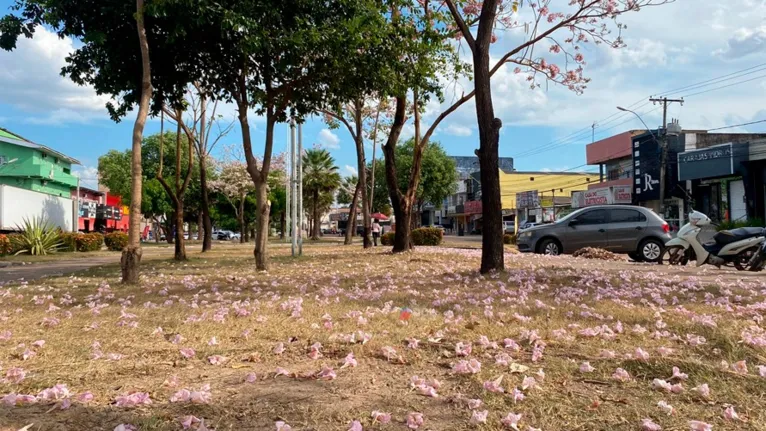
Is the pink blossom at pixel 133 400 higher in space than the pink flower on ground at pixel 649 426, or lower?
higher

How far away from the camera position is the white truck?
2214 centimetres

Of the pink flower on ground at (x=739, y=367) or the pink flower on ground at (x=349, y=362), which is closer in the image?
the pink flower on ground at (x=739, y=367)

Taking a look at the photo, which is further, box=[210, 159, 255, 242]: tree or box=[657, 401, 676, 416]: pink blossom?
box=[210, 159, 255, 242]: tree

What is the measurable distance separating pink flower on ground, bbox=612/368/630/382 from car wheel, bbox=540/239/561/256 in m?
12.2

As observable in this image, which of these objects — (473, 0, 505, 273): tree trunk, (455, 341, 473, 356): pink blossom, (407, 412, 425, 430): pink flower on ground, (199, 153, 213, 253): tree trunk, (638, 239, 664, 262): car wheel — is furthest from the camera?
(199, 153, 213, 253): tree trunk

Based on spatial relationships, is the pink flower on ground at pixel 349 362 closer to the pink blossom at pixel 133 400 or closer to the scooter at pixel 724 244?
the pink blossom at pixel 133 400

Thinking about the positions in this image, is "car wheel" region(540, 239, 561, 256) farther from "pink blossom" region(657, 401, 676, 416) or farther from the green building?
the green building

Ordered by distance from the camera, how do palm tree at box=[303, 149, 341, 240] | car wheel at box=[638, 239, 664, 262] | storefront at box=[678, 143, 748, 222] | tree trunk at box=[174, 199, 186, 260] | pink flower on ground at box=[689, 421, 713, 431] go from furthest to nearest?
palm tree at box=[303, 149, 341, 240]
storefront at box=[678, 143, 748, 222]
tree trunk at box=[174, 199, 186, 260]
car wheel at box=[638, 239, 664, 262]
pink flower on ground at box=[689, 421, 713, 431]

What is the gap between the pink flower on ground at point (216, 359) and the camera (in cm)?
361

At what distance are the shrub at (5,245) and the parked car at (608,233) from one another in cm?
1757

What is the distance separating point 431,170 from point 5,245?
32.7 meters

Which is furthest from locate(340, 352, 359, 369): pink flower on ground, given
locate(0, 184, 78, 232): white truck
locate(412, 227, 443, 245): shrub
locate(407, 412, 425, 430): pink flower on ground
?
locate(0, 184, 78, 232): white truck

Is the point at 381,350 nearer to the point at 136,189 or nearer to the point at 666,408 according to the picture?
the point at 666,408

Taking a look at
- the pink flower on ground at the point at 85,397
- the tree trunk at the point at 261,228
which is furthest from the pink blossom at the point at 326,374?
the tree trunk at the point at 261,228
